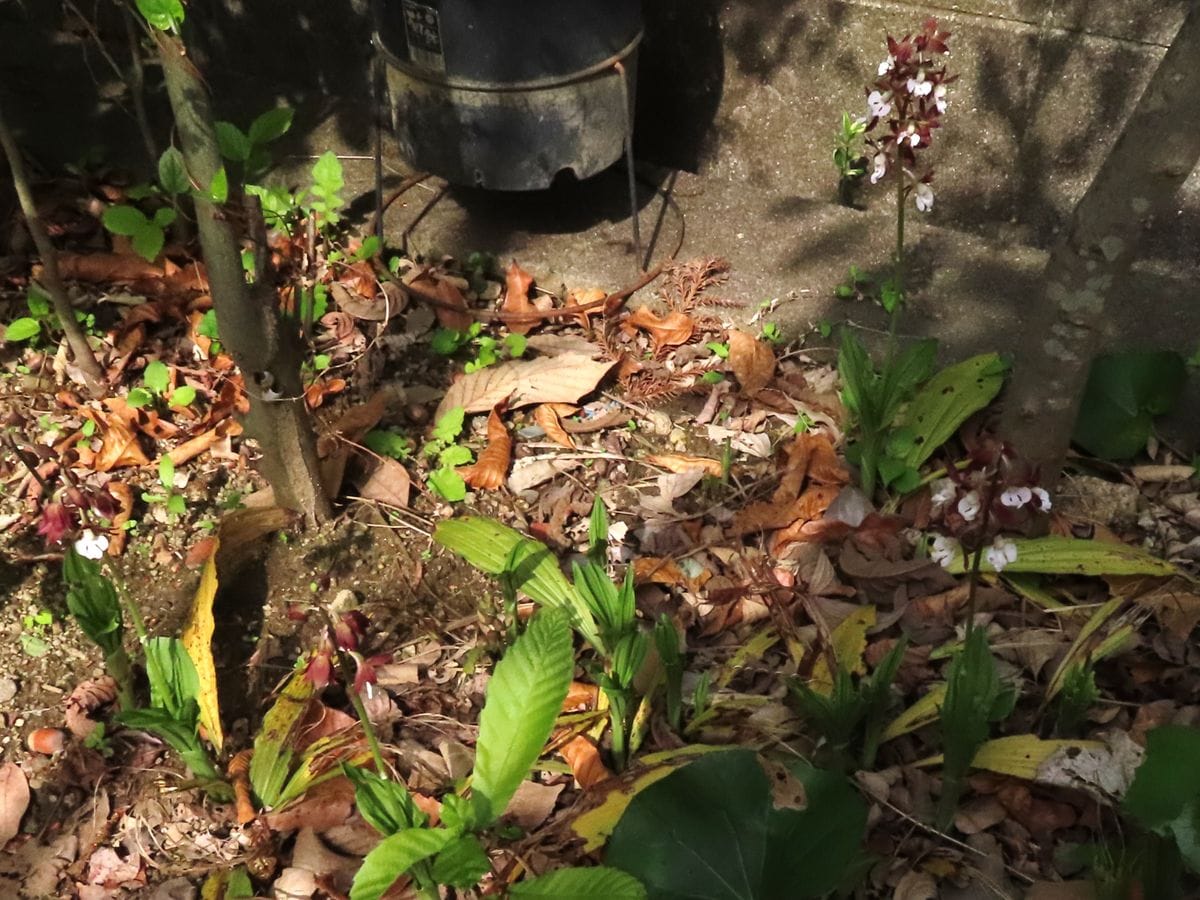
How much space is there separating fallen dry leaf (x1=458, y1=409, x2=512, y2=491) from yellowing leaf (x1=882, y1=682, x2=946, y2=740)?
3.49 ft

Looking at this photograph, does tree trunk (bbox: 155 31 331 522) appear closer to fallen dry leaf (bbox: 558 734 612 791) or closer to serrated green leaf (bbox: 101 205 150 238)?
serrated green leaf (bbox: 101 205 150 238)

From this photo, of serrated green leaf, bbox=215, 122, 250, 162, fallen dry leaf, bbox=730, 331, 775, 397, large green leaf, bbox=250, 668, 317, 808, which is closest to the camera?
large green leaf, bbox=250, 668, 317, 808

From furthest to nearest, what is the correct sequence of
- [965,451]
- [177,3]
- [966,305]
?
[966,305]
[965,451]
[177,3]

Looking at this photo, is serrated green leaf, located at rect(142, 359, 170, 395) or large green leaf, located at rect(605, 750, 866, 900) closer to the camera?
large green leaf, located at rect(605, 750, 866, 900)

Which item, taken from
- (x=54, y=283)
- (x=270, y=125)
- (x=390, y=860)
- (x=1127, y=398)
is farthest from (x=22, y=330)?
(x=1127, y=398)

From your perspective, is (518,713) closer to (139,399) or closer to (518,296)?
(139,399)

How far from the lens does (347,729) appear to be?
227 cm

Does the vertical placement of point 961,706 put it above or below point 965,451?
above

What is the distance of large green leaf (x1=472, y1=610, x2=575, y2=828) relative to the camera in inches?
74.6

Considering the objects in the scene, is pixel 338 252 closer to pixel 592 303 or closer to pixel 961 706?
pixel 592 303

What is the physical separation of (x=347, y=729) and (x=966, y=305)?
1907 millimetres

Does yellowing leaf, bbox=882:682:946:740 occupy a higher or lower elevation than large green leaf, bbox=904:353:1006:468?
lower

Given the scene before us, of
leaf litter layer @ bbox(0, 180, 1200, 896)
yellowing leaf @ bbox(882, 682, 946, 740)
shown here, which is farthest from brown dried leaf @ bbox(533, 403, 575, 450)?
yellowing leaf @ bbox(882, 682, 946, 740)

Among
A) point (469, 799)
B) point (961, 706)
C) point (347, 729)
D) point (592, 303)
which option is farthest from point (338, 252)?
point (961, 706)
